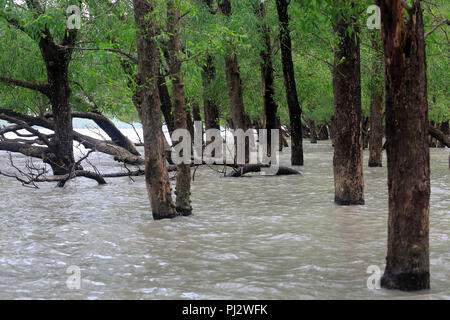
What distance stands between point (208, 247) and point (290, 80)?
48.8ft

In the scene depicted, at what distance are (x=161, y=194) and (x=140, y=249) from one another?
7.90 ft

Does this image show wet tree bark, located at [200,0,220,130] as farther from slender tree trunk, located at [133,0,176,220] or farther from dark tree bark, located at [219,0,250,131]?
slender tree trunk, located at [133,0,176,220]

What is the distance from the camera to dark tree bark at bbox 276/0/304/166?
21.1 m

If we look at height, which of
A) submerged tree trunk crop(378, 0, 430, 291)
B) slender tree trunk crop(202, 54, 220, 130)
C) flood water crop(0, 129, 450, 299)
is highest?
slender tree trunk crop(202, 54, 220, 130)

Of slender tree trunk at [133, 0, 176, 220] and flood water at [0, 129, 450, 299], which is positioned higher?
slender tree trunk at [133, 0, 176, 220]

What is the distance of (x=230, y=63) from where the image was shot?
22.1 meters

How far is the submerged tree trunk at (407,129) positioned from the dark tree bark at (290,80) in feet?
49.6

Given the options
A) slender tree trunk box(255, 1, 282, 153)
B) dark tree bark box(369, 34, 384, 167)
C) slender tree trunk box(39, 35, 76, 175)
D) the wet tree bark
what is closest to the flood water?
slender tree trunk box(39, 35, 76, 175)

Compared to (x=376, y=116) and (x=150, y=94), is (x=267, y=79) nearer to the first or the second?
(x=376, y=116)

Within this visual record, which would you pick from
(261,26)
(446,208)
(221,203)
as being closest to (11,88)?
(261,26)

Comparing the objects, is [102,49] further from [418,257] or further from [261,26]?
[261,26]

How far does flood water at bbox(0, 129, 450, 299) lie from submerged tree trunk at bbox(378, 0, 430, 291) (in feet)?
2.42

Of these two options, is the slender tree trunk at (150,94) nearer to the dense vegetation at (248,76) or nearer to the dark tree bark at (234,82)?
the dense vegetation at (248,76)

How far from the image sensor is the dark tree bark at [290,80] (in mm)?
21125
